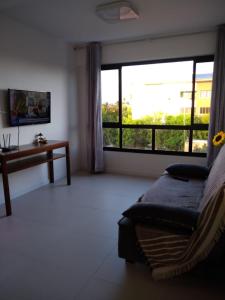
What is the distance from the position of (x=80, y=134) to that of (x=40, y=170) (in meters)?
1.31

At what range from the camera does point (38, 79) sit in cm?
378

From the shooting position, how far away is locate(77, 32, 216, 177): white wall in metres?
3.85

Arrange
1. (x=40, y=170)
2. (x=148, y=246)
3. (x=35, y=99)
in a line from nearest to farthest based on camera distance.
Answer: (x=148, y=246) → (x=35, y=99) → (x=40, y=170)

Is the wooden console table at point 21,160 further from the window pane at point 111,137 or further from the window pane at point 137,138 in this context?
the window pane at point 137,138

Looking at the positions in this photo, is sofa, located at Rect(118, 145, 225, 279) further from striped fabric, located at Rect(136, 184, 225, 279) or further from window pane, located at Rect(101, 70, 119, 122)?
window pane, located at Rect(101, 70, 119, 122)

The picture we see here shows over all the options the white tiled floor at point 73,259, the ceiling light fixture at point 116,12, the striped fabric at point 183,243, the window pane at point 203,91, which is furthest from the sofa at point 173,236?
the window pane at point 203,91

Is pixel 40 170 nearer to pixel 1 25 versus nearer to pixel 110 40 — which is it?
pixel 1 25

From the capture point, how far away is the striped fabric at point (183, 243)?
5.13 ft

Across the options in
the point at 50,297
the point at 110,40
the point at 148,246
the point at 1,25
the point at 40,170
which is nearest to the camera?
the point at 50,297

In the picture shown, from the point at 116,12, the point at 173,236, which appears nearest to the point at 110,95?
the point at 116,12

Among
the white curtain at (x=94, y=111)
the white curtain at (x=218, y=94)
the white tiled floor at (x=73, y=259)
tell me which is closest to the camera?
the white tiled floor at (x=73, y=259)

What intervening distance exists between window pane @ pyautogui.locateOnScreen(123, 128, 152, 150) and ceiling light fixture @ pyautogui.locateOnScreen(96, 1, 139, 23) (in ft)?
6.53

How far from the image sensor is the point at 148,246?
1.76 metres

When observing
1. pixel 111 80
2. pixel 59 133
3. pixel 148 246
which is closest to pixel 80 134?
pixel 59 133
